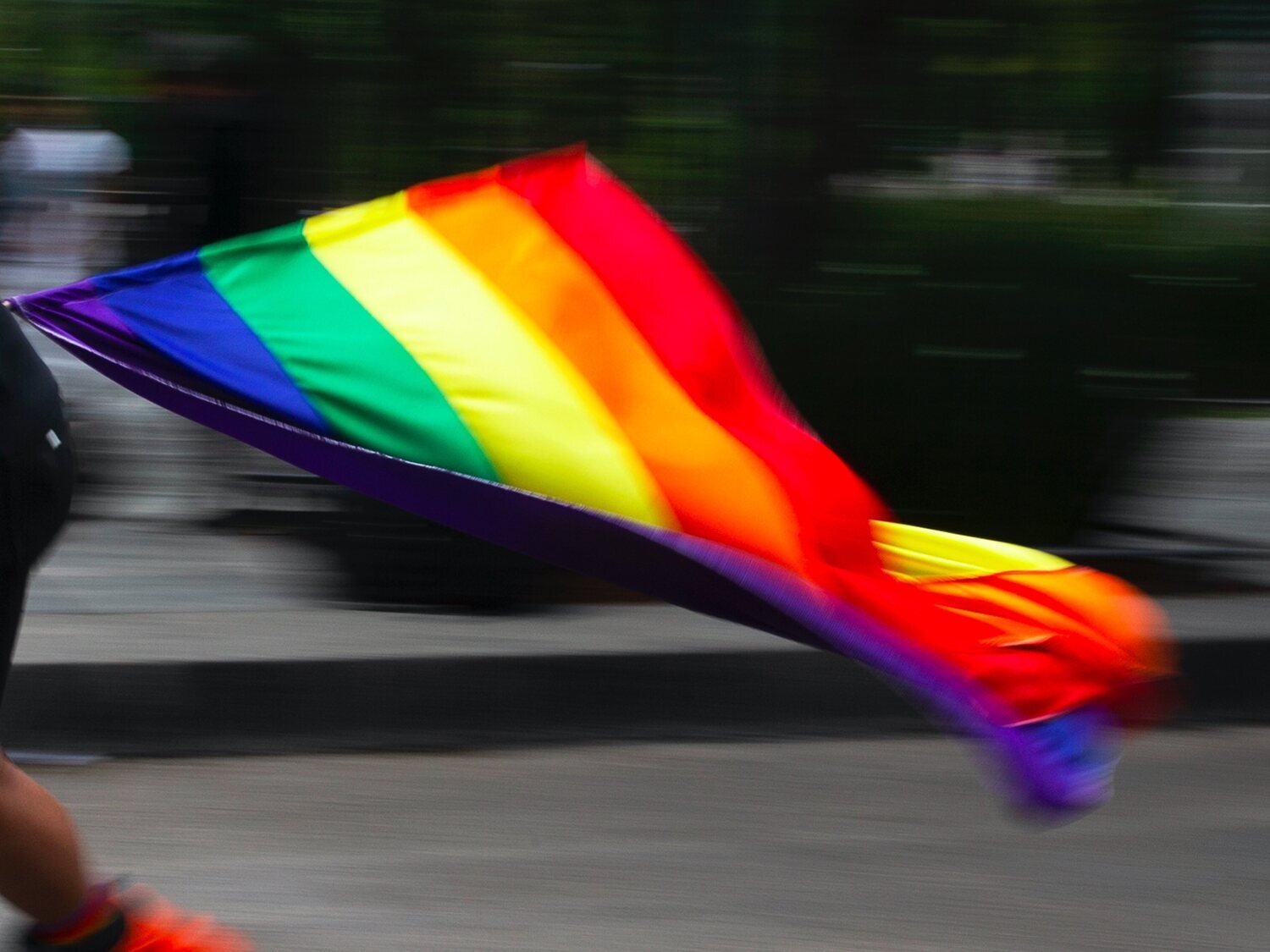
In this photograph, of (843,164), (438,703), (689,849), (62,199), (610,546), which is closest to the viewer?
(610,546)

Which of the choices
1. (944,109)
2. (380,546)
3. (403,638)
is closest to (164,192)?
(380,546)

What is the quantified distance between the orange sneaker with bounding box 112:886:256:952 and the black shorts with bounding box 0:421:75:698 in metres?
0.44

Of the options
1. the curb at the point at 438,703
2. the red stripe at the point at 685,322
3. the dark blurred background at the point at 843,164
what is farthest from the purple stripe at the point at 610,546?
the dark blurred background at the point at 843,164

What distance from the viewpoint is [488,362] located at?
9.77ft

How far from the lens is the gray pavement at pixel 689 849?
3473mm

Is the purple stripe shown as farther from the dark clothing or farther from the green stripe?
the dark clothing

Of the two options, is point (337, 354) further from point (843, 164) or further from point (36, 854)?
point (843, 164)

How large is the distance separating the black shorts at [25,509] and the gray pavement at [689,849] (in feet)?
3.37

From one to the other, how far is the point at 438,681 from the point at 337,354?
1870mm

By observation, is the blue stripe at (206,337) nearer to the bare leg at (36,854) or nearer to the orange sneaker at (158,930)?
the bare leg at (36,854)

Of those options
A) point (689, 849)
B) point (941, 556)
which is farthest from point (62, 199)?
point (941, 556)

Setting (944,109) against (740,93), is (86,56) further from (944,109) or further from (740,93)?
(944,109)

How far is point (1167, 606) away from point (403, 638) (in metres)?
2.15

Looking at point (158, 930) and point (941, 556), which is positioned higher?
point (941, 556)
